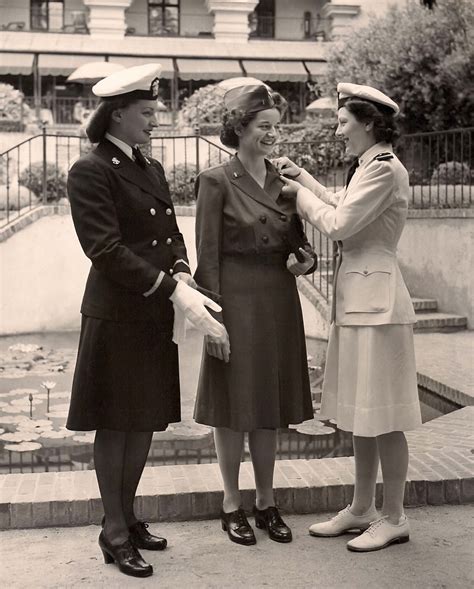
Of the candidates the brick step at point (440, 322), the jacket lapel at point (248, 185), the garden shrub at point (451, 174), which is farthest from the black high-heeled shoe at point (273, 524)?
the garden shrub at point (451, 174)

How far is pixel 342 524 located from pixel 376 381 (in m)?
0.70

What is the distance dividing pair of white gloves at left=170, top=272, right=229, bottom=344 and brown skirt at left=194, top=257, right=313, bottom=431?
28 cm

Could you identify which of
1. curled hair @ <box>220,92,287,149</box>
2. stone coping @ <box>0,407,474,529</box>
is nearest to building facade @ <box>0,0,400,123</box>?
→ stone coping @ <box>0,407,474,529</box>

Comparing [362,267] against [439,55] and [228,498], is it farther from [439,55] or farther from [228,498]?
[439,55]

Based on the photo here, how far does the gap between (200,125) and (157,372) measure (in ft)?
62.4

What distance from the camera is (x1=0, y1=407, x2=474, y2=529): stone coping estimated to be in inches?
157

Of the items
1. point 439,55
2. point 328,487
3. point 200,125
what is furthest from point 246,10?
point 328,487

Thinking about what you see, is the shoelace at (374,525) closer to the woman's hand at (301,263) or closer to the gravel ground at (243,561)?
the gravel ground at (243,561)

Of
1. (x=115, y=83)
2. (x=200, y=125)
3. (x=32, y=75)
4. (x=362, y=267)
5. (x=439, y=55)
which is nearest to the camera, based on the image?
(x=115, y=83)

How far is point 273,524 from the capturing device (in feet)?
12.7

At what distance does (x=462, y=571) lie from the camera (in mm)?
3518

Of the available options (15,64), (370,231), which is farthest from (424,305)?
(15,64)

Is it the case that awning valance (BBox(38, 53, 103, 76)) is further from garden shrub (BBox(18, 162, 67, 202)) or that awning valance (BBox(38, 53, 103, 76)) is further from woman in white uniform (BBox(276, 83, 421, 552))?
woman in white uniform (BBox(276, 83, 421, 552))

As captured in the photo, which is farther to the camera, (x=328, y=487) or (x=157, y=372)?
(x=328, y=487)
